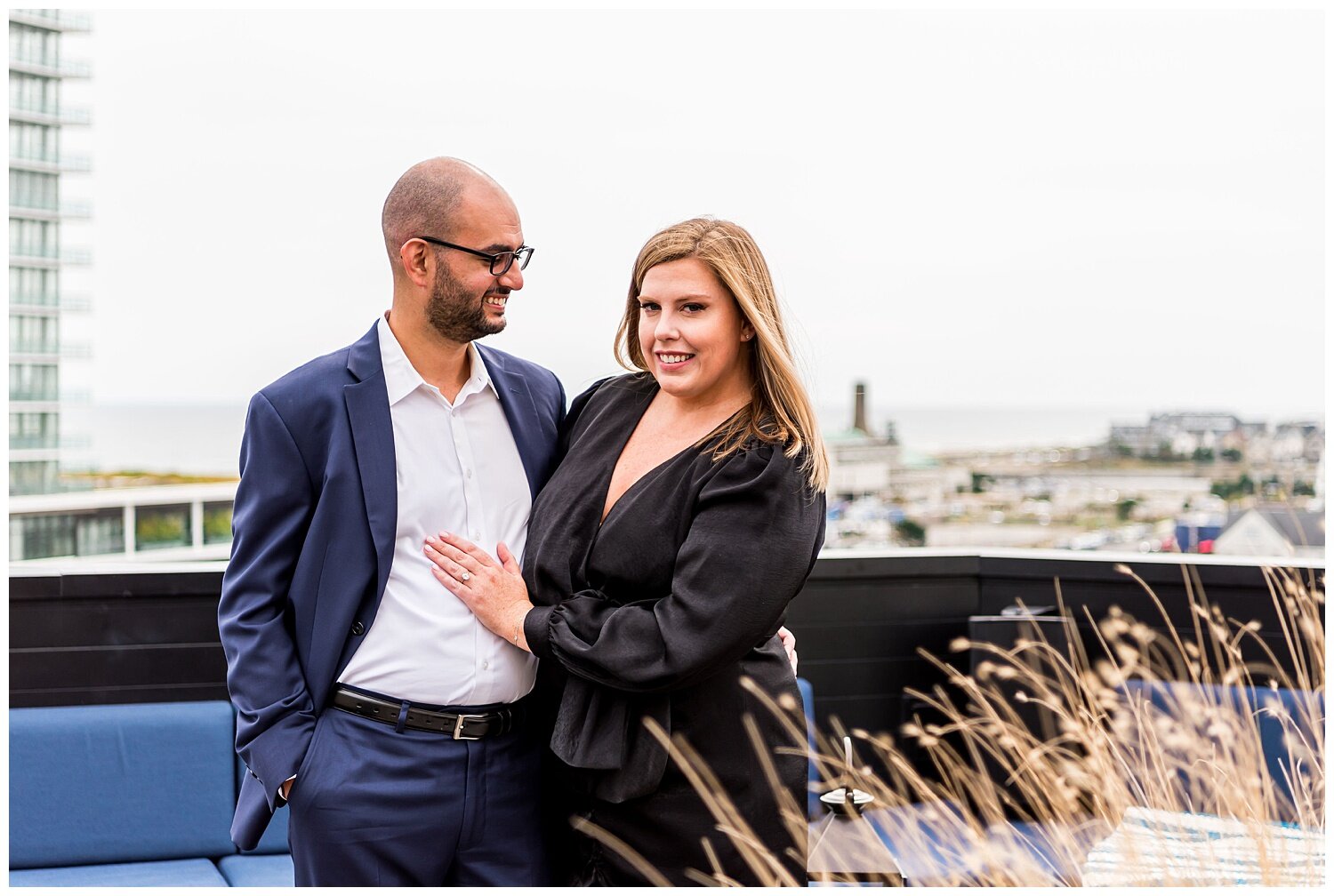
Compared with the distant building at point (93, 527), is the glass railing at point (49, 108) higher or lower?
higher

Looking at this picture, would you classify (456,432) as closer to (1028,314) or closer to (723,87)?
(723,87)

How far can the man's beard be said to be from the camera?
1873mm

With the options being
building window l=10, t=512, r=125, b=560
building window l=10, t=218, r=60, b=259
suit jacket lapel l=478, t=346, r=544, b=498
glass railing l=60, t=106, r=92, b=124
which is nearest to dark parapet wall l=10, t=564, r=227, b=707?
suit jacket lapel l=478, t=346, r=544, b=498

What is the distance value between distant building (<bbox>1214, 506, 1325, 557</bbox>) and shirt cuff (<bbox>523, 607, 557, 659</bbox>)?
3.22 meters

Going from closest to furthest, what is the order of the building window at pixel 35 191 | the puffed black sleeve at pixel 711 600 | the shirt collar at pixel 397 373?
the puffed black sleeve at pixel 711 600 < the shirt collar at pixel 397 373 < the building window at pixel 35 191

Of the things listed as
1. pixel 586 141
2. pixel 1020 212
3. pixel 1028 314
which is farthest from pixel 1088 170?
pixel 586 141

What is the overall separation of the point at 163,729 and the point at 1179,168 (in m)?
26.6

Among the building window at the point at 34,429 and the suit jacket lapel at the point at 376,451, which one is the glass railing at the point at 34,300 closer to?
the building window at the point at 34,429

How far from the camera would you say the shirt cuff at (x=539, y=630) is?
5.82 feet

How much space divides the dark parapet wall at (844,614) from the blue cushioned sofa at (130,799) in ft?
0.54

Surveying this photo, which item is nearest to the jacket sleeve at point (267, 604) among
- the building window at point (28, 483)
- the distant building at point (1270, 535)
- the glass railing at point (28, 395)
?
the distant building at point (1270, 535)

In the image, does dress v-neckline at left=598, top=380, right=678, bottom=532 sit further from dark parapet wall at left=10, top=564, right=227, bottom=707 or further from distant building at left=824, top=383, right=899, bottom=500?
distant building at left=824, top=383, right=899, bottom=500

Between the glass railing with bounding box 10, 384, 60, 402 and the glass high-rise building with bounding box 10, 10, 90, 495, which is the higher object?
the glass high-rise building with bounding box 10, 10, 90, 495

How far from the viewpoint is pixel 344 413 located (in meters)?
1.87
